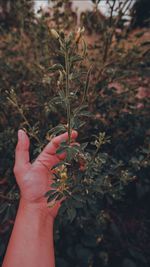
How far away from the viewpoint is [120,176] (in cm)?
185

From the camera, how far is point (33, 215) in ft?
5.10

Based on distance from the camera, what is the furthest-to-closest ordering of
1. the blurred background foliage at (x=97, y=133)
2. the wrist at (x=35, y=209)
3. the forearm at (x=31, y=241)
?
the blurred background foliage at (x=97, y=133), the wrist at (x=35, y=209), the forearm at (x=31, y=241)

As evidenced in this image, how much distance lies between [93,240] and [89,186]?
0.70m

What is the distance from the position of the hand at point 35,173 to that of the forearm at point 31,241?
40 mm

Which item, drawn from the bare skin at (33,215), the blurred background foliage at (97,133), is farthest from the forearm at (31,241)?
the blurred background foliage at (97,133)

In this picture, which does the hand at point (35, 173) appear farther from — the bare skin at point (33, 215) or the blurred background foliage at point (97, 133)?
the blurred background foliage at point (97, 133)

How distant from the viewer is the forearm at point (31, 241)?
4.76 ft

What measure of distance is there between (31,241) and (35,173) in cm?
33

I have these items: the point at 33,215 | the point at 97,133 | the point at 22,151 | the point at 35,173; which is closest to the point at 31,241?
the point at 33,215

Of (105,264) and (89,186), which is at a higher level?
(89,186)

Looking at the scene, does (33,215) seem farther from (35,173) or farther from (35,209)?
(35,173)

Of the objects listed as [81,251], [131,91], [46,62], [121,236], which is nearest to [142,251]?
[121,236]

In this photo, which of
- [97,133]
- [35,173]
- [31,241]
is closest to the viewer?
[31,241]

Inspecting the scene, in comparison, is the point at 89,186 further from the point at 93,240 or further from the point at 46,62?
the point at 46,62
